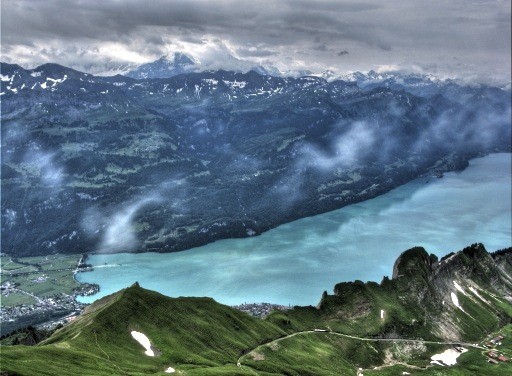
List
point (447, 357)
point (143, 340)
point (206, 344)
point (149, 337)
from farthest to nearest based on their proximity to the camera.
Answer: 1. point (447, 357)
2. point (206, 344)
3. point (149, 337)
4. point (143, 340)

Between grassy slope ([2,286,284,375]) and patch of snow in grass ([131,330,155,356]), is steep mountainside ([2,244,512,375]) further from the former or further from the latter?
patch of snow in grass ([131,330,155,356])

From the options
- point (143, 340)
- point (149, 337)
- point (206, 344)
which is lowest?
point (206, 344)

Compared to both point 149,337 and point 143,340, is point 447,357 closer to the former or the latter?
point 149,337

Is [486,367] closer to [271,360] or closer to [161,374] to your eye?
[271,360]

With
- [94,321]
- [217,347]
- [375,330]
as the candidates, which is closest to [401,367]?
[375,330]

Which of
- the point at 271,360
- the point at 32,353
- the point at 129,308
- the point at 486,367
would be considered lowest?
the point at 486,367

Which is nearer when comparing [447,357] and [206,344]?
[206,344]

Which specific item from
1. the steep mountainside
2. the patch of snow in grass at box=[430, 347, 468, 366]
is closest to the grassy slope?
the steep mountainside

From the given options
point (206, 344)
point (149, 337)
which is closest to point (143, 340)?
point (149, 337)

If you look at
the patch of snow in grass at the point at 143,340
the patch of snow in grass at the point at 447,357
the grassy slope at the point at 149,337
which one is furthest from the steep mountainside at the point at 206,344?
the patch of snow in grass at the point at 447,357
